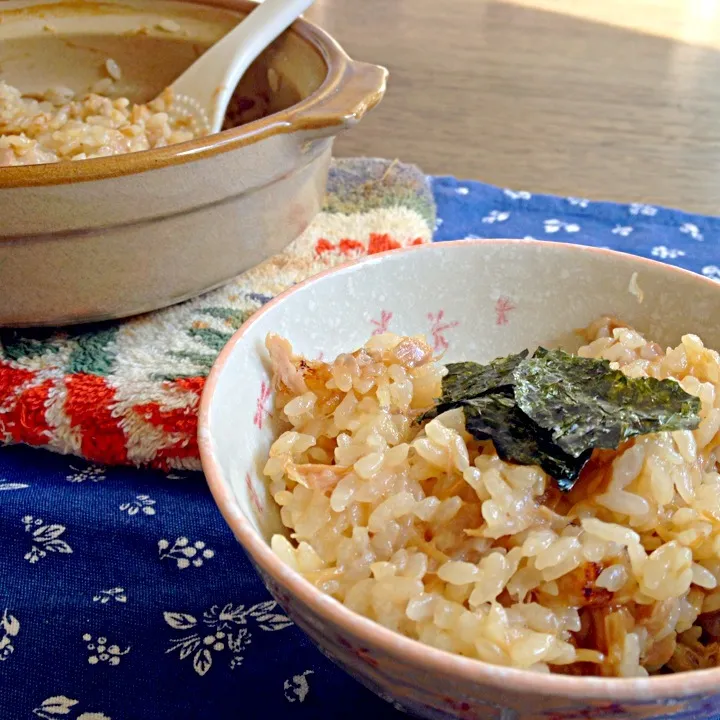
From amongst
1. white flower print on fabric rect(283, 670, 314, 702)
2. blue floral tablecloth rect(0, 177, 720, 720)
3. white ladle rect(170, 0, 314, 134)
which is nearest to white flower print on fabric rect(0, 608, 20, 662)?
blue floral tablecloth rect(0, 177, 720, 720)

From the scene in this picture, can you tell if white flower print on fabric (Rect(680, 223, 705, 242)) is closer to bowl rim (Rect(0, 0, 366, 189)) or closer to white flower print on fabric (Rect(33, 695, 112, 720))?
bowl rim (Rect(0, 0, 366, 189))

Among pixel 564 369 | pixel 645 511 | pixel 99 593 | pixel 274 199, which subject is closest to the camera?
pixel 645 511

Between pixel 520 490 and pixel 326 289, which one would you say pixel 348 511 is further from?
pixel 326 289

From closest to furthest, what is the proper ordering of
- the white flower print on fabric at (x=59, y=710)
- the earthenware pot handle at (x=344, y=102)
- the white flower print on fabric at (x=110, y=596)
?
the white flower print on fabric at (x=59, y=710) → the white flower print on fabric at (x=110, y=596) → the earthenware pot handle at (x=344, y=102)

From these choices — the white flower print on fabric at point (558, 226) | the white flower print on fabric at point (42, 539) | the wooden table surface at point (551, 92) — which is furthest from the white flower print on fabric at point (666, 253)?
the white flower print on fabric at point (42, 539)

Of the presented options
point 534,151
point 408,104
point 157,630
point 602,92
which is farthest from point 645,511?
point 602,92

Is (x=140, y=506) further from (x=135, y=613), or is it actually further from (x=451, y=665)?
(x=451, y=665)

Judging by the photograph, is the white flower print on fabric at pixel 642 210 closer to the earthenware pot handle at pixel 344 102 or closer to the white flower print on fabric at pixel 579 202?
the white flower print on fabric at pixel 579 202
